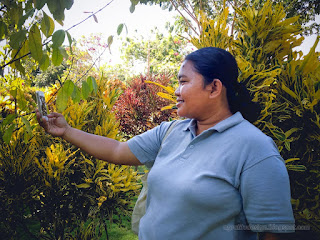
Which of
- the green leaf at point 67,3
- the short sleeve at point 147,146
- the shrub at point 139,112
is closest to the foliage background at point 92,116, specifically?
the green leaf at point 67,3

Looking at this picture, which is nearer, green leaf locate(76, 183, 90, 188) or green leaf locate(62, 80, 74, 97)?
green leaf locate(62, 80, 74, 97)

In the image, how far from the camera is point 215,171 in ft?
4.02

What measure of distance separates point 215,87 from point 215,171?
496 millimetres

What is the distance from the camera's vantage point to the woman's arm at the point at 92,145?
178 cm

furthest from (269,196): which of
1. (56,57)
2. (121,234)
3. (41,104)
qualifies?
(121,234)

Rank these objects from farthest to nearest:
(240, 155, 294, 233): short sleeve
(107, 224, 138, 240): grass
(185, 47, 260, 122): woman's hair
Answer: (107, 224, 138, 240): grass, (185, 47, 260, 122): woman's hair, (240, 155, 294, 233): short sleeve

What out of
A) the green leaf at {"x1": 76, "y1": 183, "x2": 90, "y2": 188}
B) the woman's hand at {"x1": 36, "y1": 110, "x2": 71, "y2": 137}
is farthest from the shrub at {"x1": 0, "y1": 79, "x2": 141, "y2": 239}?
the woman's hand at {"x1": 36, "y1": 110, "x2": 71, "y2": 137}

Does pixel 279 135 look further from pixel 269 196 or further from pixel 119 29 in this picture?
pixel 119 29

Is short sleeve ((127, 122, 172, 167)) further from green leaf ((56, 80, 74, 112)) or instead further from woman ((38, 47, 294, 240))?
green leaf ((56, 80, 74, 112))

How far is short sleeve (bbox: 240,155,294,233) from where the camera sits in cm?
111

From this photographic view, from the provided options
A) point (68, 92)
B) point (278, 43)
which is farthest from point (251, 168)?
point (278, 43)

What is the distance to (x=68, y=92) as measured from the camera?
1.32 meters

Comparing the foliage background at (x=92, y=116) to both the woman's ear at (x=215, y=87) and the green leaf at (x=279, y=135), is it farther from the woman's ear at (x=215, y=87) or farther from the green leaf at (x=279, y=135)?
the woman's ear at (x=215, y=87)

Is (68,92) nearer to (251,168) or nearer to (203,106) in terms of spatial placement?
(203,106)
